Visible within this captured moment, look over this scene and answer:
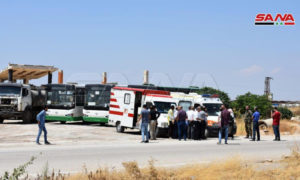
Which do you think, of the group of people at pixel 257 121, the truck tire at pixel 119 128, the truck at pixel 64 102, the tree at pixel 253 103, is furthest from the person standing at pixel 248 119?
the tree at pixel 253 103

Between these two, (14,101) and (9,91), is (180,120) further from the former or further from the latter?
(9,91)

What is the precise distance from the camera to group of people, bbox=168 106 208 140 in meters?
23.9

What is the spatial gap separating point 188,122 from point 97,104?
9.96 meters

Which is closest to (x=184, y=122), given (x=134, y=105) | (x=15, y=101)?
(x=134, y=105)

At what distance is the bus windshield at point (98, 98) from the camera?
32.6 metres

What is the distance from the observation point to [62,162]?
12898 millimetres

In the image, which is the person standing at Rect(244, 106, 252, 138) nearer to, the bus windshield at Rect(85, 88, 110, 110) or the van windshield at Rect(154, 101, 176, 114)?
the van windshield at Rect(154, 101, 176, 114)

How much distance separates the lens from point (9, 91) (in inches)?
1310

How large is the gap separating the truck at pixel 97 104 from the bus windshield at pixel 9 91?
482cm

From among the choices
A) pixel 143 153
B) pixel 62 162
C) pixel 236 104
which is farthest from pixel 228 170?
pixel 236 104

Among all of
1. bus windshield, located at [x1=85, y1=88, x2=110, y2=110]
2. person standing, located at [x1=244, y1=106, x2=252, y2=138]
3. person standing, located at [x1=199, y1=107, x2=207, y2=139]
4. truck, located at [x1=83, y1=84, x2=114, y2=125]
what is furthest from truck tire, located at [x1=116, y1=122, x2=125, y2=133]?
person standing, located at [x1=244, y1=106, x2=252, y2=138]

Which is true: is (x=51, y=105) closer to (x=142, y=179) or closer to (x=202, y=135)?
(x=202, y=135)

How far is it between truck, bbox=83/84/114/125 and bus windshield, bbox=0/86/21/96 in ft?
15.8

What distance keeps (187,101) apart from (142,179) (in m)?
18.6
